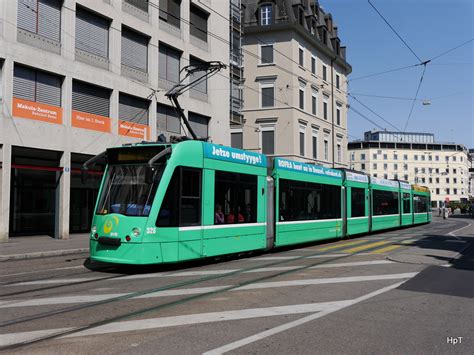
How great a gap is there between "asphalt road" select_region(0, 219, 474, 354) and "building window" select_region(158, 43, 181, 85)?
51.5 ft

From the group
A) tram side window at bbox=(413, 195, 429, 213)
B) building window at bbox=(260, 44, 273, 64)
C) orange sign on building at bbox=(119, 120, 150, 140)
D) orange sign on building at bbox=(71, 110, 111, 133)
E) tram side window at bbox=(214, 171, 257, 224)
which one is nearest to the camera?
tram side window at bbox=(214, 171, 257, 224)

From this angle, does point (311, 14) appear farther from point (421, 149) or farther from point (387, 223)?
point (421, 149)

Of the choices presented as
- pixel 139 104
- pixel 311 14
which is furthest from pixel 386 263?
pixel 311 14

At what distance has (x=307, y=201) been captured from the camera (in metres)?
15.7

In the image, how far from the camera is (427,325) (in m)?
5.79

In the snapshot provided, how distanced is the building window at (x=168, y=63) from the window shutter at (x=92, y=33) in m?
3.81

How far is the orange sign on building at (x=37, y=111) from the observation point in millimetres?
17453

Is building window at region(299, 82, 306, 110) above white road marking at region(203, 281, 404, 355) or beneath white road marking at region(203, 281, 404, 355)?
above

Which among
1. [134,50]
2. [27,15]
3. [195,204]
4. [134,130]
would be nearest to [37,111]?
[27,15]

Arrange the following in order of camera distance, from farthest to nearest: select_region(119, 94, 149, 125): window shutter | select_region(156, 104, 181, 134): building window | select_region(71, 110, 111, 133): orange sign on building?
1. select_region(156, 104, 181, 134): building window
2. select_region(119, 94, 149, 125): window shutter
3. select_region(71, 110, 111, 133): orange sign on building

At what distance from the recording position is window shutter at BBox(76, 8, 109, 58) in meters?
20.2

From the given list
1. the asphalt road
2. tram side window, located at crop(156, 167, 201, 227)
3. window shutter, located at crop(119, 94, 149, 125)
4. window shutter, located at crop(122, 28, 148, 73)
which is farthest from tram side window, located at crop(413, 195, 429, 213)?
tram side window, located at crop(156, 167, 201, 227)

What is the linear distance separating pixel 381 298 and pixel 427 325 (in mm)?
1617

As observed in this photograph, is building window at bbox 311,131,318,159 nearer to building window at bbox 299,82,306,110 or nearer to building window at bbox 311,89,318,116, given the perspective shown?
building window at bbox 311,89,318,116
